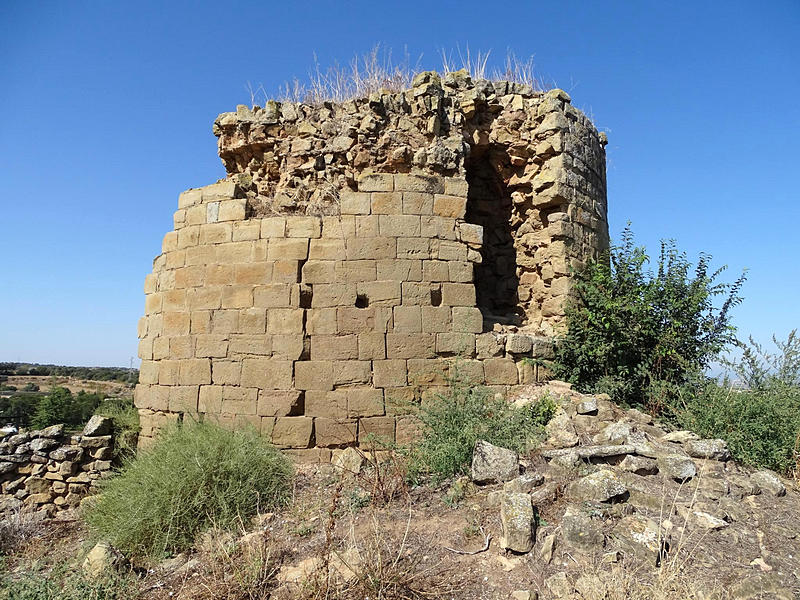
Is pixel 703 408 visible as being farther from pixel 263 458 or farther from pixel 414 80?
pixel 414 80

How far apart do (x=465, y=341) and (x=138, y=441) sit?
4.40 meters

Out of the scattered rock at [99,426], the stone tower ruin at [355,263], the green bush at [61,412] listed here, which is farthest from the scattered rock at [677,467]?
the green bush at [61,412]

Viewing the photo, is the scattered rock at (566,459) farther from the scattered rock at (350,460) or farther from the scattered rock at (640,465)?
the scattered rock at (350,460)

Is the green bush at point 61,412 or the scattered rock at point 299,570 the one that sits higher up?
the green bush at point 61,412

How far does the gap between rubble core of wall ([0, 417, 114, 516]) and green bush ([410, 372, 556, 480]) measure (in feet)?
14.1

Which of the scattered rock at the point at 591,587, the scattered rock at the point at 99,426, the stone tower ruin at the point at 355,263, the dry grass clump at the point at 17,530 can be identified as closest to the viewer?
the scattered rock at the point at 591,587

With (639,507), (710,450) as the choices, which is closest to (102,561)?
(639,507)

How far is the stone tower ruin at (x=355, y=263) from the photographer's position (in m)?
5.98

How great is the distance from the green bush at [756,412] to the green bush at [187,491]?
14.6 feet

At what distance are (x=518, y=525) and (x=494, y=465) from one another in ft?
3.27

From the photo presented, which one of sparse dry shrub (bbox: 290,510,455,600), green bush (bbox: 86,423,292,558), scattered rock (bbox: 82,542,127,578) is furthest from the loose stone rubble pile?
scattered rock (bbox: 82,542,127,578)

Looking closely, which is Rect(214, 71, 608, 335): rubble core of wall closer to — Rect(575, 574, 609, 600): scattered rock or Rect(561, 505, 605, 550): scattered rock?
Rect(561, 505, 605, 550): scattered rock

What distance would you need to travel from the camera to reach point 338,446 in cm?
590

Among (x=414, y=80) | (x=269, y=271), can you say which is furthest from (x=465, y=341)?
(x=414, y=80)
